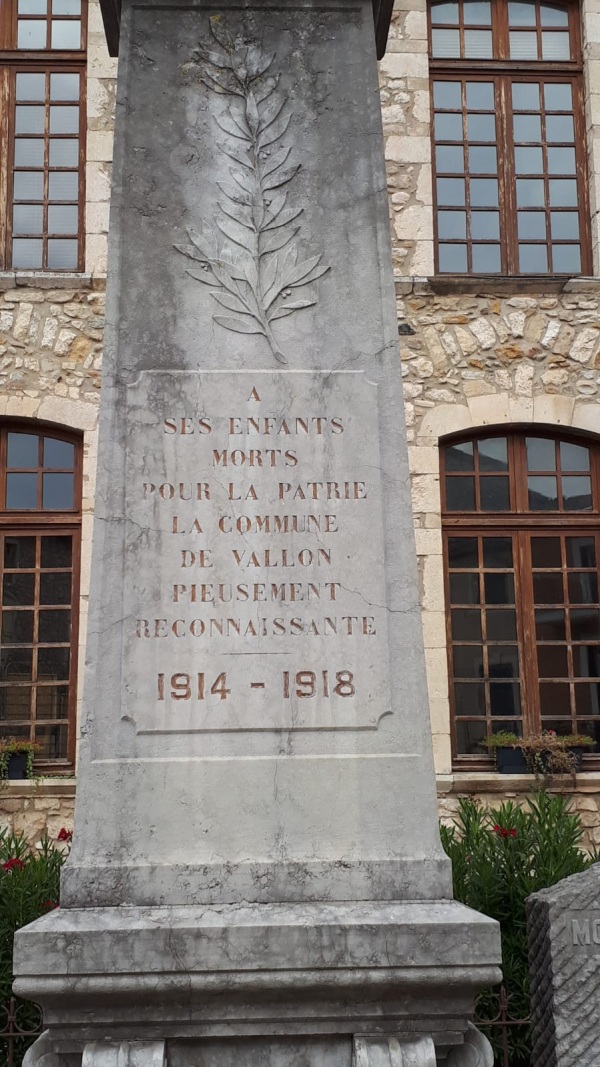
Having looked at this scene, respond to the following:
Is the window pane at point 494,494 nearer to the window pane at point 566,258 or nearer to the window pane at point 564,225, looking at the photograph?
the window pane at point 566,258

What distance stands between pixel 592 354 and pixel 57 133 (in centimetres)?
537

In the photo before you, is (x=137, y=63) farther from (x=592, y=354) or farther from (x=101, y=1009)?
(x=592, y=354)

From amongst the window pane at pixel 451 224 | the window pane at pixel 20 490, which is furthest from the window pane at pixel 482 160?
the window pane at pixel 20 490

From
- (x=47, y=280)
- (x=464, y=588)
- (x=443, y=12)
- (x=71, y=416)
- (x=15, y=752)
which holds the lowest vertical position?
(x=15, y=752)

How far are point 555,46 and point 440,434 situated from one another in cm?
424

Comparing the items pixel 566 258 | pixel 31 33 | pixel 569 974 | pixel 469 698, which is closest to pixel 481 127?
pixel 566 258

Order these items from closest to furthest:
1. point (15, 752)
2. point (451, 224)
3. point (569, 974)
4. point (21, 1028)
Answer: point (569, 974) → point (21, 1028) → point (15, 752) → point (451, 224)

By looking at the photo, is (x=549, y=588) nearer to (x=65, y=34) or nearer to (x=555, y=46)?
(x=555, y=46)

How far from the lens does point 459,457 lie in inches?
408

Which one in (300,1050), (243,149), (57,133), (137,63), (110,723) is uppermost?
(57,133)

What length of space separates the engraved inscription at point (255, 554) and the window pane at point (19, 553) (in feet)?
22.1

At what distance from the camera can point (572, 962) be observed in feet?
12.3

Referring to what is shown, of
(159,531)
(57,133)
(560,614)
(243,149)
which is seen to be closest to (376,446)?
(159,531)

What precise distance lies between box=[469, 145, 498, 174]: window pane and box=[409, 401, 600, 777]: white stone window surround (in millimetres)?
2344
